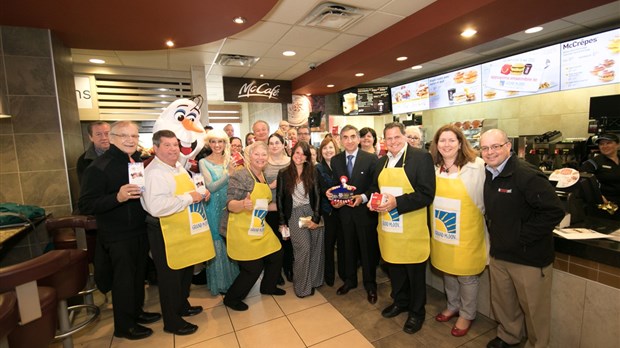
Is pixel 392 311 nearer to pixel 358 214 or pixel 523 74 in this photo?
pixel 358 214

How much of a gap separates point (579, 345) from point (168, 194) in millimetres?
3144

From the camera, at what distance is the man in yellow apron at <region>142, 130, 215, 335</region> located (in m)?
2.29

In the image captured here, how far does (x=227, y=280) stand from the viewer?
3.32 m

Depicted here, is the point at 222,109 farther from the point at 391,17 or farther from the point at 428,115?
the point at 391,17

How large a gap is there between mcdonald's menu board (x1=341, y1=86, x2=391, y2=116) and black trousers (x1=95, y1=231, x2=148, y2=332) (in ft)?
22.0

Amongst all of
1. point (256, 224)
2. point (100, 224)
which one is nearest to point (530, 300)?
point (256, 224)

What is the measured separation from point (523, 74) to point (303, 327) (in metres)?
5.86

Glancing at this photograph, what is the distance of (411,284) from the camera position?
259 cm

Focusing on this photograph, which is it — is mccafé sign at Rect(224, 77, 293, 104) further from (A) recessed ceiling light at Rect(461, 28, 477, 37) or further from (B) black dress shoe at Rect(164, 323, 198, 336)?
(B) black dress shoe at Rect(164, 323, 198, 336)

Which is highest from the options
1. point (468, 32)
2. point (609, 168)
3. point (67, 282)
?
point (468, 32)

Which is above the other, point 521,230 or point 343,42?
point 343,42

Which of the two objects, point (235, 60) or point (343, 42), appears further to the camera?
point (235, 60)

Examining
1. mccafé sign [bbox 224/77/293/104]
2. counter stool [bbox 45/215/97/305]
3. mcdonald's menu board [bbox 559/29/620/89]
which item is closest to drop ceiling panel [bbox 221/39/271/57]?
mccafé sign [bbox 224/77/293/104]

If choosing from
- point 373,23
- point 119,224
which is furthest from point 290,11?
point 119,224
